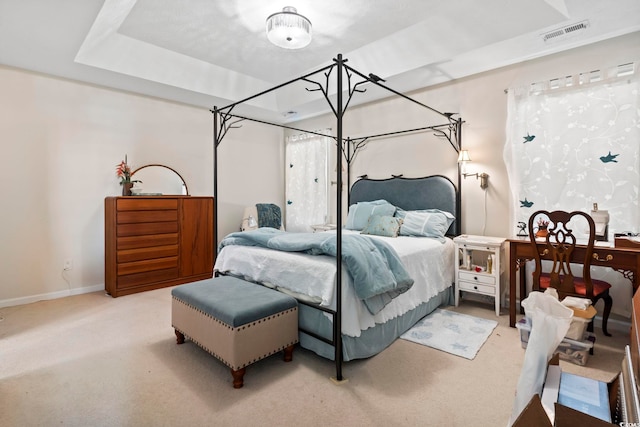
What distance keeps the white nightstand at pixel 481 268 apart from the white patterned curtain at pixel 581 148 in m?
0.44

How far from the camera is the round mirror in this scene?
429 cm

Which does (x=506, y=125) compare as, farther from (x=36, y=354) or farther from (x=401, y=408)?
(x=36, y=354)

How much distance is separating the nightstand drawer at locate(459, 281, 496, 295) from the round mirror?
3.91 m

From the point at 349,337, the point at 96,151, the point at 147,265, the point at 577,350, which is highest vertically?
the point at 96,151

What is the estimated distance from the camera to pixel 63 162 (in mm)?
3742

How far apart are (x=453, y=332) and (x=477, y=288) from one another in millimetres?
726

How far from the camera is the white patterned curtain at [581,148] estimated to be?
270 centimetres

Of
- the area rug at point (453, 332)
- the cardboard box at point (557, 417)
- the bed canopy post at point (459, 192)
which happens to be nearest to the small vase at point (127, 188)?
the area rug at point (453, 332)

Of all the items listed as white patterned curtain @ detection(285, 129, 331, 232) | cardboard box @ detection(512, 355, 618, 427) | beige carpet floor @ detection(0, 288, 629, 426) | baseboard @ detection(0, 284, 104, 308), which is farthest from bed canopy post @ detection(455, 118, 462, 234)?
baseboard @ detection(0, 284, 104, 308)

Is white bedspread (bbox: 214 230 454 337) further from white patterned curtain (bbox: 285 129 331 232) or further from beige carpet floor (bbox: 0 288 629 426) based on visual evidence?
white patterned curtain (bbox: 285 129 331 232)

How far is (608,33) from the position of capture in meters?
2.76

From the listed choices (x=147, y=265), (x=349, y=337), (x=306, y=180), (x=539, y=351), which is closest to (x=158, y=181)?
(x=147, y=265)

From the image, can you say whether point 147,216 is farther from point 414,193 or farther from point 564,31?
point 564,31

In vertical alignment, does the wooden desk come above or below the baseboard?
above
